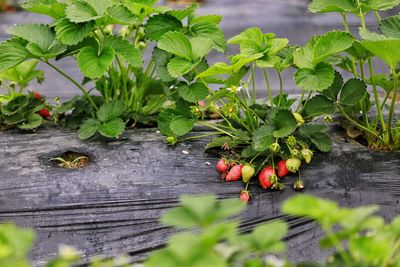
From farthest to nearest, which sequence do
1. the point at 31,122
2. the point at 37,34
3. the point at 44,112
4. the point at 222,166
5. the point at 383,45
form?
the point at 44,112 < the point at 31,122 < the point at 37,34 < the point at 222,166 < the point at 383,45

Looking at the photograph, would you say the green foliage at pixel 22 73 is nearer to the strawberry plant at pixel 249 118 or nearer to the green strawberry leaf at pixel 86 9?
the green strawberry leaf at pixel 86 9

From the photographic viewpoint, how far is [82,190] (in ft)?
6.43

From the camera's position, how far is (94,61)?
7.00 feet

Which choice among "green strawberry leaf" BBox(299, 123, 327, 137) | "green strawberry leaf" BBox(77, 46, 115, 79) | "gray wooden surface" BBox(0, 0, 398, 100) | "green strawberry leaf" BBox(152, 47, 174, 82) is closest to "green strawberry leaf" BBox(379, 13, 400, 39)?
"green strawberry leaf" BBox(299, 123, 327, 137)

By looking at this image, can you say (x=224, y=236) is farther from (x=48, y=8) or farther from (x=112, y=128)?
(x=48, y=8)

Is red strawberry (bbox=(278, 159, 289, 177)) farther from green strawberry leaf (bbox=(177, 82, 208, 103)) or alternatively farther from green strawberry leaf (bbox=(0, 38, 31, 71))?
green strawberry leaf (bbox=(0, 38, 31, 71))

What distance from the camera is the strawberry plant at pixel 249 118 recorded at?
1.95 metres

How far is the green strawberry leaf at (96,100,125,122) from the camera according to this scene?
7.40 ft

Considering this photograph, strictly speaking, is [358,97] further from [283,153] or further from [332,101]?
[283,153]

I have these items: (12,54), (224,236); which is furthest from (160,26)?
(224,236)

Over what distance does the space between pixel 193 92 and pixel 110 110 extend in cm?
31

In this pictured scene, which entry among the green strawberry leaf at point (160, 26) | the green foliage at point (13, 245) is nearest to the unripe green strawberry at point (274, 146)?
the green strawberry leaf at point (160, 26)

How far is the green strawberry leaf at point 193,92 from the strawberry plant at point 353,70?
0.32 m

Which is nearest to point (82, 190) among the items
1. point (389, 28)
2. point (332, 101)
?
point (332, 101)
